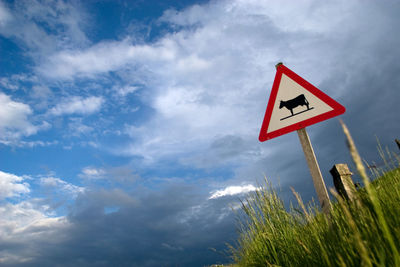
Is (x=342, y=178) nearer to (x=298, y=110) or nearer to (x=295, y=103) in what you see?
(x=298, y=110)

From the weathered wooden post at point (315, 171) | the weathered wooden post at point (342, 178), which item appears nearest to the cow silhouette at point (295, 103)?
the weathered wooden post at point (315, 171)

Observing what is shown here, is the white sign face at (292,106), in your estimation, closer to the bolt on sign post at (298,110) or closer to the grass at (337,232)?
the bolt on sign post at (298,110)

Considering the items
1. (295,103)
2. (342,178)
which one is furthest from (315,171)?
(295,103)

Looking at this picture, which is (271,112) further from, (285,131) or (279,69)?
(279,69)

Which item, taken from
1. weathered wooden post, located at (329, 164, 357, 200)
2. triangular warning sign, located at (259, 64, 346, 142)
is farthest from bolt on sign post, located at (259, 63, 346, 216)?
weathered wooden post, located at (329, 164, 357, 200)

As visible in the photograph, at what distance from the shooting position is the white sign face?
348 centimetres

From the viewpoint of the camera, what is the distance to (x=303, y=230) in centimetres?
299

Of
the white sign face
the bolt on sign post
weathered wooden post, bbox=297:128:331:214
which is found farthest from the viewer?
the white sign face

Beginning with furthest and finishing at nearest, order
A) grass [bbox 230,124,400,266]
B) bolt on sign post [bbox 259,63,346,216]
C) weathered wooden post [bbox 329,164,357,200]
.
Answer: bolt on sign post [bbox 259,63,346,216] < weathered wooden post [bbox 329,164,357,200] < grass [bbox 230,124,400,266]

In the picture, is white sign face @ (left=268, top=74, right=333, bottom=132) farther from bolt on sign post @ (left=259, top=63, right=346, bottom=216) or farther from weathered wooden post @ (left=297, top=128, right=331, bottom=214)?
weathered wooden post @ (left=297, top=128, right=331, bottom=214)

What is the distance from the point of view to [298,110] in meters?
3.51

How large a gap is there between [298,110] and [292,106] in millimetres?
119

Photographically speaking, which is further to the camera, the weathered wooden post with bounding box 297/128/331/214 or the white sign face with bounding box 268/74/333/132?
the white sign face with bounding box 268/74/333/132

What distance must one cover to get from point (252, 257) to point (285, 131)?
1.91 meters
